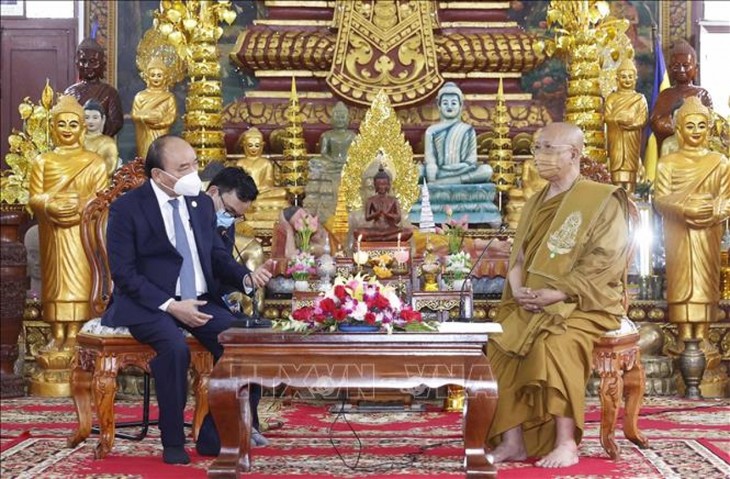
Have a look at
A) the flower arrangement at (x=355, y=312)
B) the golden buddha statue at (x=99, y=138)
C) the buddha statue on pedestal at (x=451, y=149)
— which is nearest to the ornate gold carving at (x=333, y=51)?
the buddha statue on pedestal at (x=451, y=149)

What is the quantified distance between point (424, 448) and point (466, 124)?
157 inches

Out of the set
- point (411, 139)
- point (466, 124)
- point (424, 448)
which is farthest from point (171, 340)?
point (411, 139)

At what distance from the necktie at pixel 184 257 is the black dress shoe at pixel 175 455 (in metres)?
0.60

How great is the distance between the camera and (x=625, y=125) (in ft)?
26.2

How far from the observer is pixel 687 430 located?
5.45m

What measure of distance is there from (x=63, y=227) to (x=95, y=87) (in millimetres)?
1962

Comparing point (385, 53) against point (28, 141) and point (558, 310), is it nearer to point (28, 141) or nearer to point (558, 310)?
point (28, 141)

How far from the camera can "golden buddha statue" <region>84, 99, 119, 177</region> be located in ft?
25.9

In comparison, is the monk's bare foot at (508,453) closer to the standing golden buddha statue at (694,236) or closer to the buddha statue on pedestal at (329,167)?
the standing golden buddha statue at (694,236)

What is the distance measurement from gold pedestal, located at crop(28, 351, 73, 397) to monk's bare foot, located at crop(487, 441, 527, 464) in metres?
3.21

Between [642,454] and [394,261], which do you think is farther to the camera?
[394,261]

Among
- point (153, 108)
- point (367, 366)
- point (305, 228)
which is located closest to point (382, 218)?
point (305, 228)

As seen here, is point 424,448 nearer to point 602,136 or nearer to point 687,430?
point 687,430

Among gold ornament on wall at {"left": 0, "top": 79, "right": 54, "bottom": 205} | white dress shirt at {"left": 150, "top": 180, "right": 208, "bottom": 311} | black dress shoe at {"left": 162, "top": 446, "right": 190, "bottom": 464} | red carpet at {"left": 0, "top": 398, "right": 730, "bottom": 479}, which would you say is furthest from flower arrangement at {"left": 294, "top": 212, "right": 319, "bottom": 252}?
black dress shoe at {"left": 162, "top": 446, "right": 190, "bottom": 464}
